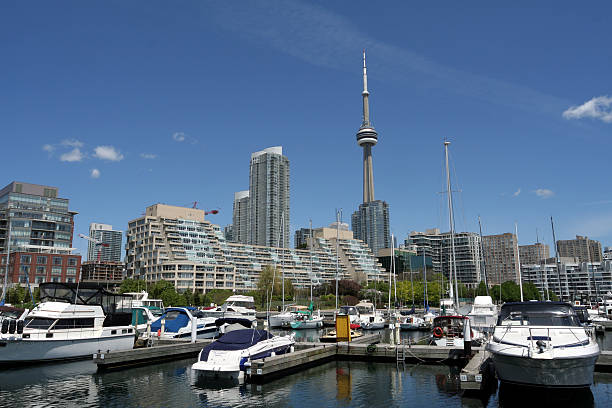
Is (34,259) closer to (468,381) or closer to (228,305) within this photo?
(228,305)

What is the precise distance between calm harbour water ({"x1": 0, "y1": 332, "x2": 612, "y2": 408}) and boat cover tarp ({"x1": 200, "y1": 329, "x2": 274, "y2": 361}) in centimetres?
193

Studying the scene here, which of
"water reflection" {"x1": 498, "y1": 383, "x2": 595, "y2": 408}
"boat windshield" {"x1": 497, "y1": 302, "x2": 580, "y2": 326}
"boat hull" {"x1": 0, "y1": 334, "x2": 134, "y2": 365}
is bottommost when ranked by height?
"water reflection" {"x1": 498, "y1": 383, "x2": 595, "y2": 408}

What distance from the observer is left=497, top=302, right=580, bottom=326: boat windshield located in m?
22.3

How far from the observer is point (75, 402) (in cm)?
2231

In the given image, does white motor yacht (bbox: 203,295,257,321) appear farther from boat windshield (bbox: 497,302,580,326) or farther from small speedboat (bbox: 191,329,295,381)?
boat windshield (bbox: 497,302,580,326)

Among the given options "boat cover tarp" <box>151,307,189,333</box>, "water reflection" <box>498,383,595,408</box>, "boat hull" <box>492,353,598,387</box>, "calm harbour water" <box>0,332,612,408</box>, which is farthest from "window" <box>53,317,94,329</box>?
"boat hull" <box>492,353,598,387</box>

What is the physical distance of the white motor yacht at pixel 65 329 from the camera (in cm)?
3142

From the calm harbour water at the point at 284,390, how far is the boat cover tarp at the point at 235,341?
6.33ft

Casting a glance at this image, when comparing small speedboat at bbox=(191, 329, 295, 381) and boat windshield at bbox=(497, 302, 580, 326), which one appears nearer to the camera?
boat windshield at bbox=(497, 302, 580, 326)

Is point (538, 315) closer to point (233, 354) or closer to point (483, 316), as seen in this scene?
point (233, 354)

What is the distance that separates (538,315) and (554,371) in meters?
4.67

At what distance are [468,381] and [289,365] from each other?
10.8 m

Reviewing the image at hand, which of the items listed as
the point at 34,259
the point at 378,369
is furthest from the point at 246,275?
the point at 378,369

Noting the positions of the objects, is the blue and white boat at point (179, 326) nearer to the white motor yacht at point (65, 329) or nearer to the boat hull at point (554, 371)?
the white motor yacht at point (65, 329)
